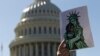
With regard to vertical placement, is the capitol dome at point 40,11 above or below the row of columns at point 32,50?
above

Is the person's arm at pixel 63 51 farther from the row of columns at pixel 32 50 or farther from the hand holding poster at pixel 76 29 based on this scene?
the row of columns at pixel 32 50

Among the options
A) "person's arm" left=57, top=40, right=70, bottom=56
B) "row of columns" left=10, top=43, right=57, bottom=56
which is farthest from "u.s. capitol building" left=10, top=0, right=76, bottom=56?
"person's arm" left=57, top=40, right=70, bottom=56

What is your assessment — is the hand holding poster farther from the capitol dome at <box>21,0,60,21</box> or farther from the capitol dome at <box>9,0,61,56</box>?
the capitol dome at <box>21,0,60,21</box>

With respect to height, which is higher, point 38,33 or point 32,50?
point 38,33

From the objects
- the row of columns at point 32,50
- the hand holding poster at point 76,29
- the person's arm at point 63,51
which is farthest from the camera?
the row of columns at point 32,50

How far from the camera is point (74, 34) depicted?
734 cm

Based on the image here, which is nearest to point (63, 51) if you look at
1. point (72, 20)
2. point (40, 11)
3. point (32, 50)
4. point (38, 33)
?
point (72, 20)

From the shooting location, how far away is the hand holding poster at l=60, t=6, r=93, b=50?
7.06 metres

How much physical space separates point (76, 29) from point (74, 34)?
0.41 ft

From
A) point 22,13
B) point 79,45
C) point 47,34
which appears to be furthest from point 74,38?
point 22,13

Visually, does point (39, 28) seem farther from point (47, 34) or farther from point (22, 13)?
point (22, 13)

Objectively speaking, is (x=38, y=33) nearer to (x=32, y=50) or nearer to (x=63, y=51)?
(x=32, y=50)

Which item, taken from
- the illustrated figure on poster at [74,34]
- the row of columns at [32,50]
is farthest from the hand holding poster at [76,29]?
the row of columns at [32,50]

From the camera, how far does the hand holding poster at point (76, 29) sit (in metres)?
7.06
